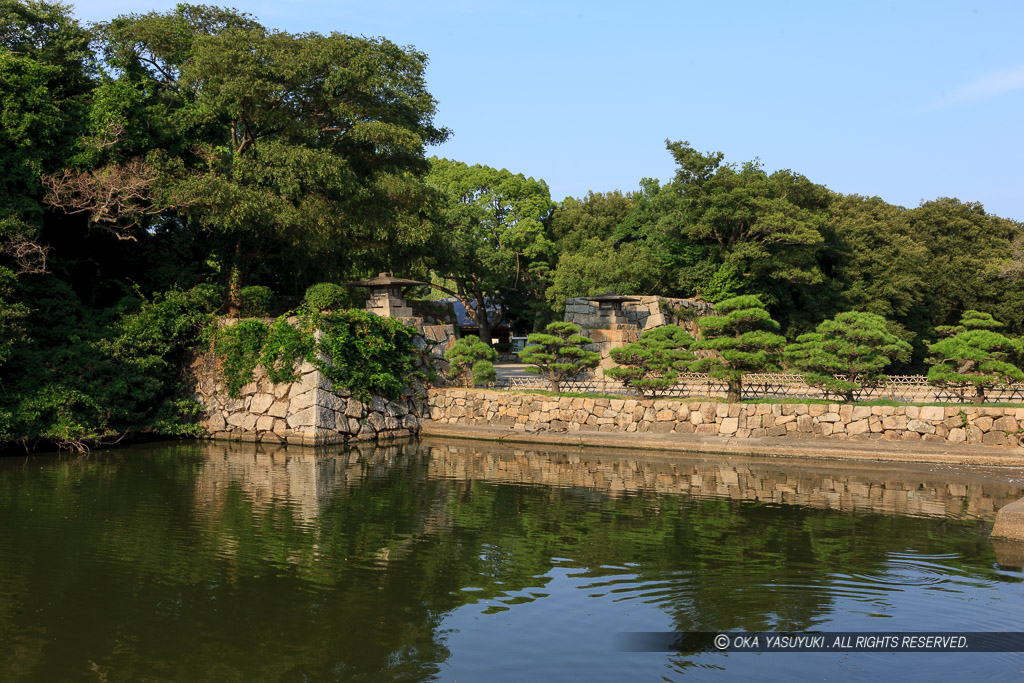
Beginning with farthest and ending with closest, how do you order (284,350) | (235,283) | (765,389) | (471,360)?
(765,389) < (235,283) < (471,360) < (284,350)

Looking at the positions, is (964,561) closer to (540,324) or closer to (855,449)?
(855,449)

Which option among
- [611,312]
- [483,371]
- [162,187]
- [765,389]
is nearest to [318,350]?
[483,371]

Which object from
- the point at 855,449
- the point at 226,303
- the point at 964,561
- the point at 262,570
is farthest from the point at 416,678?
the point at 226,303

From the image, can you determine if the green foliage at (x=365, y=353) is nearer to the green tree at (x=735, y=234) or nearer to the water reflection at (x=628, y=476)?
the water reflection at (x=628, y=476)

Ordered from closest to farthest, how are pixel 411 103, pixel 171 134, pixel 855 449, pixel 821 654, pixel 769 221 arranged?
pixel 821 654 < pixel 855 449 < pixel 171 134 < pixel 411 103 < pixel 769 221

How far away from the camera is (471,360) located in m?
22.0

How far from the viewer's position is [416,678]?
19.2 ft

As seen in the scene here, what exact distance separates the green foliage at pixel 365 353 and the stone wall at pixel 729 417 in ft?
4.88

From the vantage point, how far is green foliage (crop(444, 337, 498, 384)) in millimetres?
21875

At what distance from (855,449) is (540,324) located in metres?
24.4

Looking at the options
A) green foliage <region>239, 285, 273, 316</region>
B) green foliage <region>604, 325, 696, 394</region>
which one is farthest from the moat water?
green foliage <region>239, 285, 273, 316</region>

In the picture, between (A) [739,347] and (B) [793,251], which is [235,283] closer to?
(A) [739,347]

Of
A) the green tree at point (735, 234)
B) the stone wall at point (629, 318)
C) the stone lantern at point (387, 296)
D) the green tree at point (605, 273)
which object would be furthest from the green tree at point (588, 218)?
the stone lantern at point (387, 296)

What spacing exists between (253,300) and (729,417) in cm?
1335
